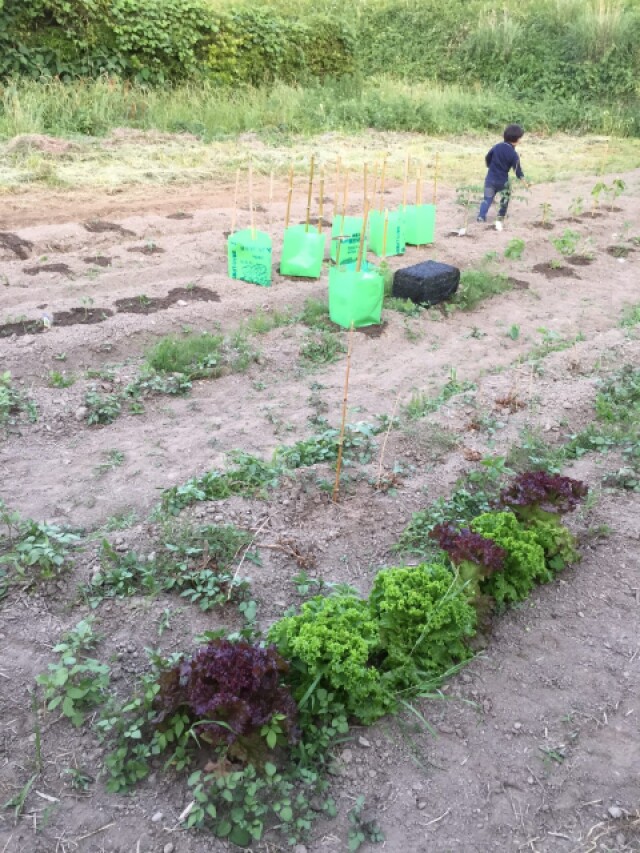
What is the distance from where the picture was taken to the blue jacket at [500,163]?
909 centimetres

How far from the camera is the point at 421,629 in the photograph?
2.73 m

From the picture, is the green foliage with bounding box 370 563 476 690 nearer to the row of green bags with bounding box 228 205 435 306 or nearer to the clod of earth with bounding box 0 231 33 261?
the row of green bags with bounding box 228 205 435 306

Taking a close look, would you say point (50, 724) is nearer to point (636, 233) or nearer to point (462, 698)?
point (462, 698)

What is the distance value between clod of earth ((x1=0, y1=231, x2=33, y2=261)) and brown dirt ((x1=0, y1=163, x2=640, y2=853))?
10 cm

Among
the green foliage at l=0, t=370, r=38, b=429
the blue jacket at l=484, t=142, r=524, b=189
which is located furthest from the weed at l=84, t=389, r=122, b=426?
the blue jacket at l=484, t=142, r=524, b=189

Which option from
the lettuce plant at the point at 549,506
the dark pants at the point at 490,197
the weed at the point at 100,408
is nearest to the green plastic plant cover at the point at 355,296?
the weed at the point at 100,408

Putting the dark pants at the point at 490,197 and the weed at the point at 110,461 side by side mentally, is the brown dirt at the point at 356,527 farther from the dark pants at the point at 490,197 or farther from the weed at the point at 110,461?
the dark pants at the point at 490,197

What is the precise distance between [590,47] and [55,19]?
11.6 m

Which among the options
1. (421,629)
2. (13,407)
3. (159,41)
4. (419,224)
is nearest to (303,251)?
(419,224)

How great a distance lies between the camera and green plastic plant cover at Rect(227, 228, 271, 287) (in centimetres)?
666

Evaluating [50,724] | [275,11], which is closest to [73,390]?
[50,724]

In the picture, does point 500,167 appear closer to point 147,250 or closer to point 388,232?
point 388,232

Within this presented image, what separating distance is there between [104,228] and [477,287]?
373cm

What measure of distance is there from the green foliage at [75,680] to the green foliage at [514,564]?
1.50m
